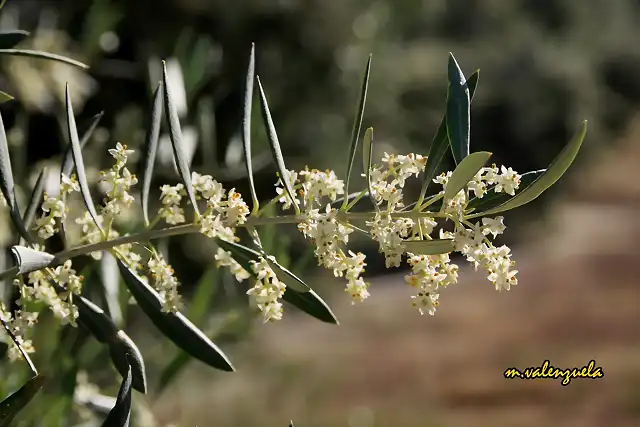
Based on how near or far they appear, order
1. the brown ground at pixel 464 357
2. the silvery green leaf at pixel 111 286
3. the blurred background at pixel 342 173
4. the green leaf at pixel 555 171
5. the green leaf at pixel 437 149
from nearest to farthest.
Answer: the green leaf at pixel 555 171, the green leaf at pixel 437 149, the silvery green leaf at pixel 111 286, the blurred background at pixel 342 173, the brown ground at pixel 464 357

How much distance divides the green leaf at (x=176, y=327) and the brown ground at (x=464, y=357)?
1.44 m

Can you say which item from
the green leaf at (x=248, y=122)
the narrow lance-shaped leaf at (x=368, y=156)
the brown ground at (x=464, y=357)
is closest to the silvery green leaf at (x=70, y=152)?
the green leaf at (x=248, y=122)

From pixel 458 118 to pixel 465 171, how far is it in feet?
0.19

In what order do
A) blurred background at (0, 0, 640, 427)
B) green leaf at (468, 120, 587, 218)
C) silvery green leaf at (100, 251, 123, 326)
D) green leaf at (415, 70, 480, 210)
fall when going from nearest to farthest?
1. green leaf at (468, 120, 587, 218)
2. green leaf at (415, 70, 480, 210)
3. silvery green leaf at (100, 251, 123, 326)
4. blurred background at (0, 0, 640, 427)

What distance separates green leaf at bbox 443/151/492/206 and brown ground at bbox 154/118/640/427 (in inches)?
62.6

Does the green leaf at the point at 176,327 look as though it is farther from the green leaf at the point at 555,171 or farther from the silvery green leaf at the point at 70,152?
the green leaf at the point at 555,171

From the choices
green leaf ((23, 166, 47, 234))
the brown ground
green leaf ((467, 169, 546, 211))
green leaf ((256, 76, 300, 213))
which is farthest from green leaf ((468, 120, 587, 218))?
the brown ground

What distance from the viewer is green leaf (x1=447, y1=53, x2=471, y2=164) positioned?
0.49 metres

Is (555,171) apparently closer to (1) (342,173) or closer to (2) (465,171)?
(2) (465,171)

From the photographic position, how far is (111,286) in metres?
0.83

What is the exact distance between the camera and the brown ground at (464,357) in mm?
2959

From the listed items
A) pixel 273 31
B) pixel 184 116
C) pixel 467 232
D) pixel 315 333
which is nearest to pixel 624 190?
pixel 315 333

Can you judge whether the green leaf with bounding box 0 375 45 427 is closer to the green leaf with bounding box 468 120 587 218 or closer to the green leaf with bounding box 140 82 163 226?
the green leaf with bounding box 140 82 163 226

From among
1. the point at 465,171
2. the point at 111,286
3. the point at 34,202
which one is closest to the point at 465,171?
the point at 465,171
